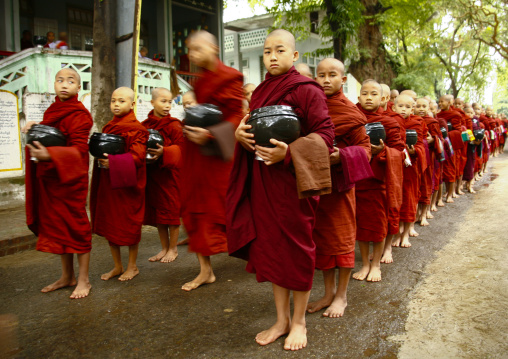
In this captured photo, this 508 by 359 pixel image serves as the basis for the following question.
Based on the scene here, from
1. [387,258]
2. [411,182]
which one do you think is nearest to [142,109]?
[411,182]

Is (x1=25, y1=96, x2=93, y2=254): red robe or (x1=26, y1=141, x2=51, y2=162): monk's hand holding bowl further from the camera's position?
(x1=25, y1=96, x2=93, y2=254): red robe

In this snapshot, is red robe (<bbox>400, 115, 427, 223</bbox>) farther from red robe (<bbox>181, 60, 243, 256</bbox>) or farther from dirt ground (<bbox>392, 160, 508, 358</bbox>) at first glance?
red robe (<bbox>181, 60, 243, 256</bbox>)

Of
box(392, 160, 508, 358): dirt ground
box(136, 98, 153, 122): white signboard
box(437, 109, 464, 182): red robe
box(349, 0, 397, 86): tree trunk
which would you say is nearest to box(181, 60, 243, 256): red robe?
box(392, 160, 508, 358): dirt ground

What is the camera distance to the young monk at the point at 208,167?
11.5ft

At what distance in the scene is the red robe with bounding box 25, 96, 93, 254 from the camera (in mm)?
3611

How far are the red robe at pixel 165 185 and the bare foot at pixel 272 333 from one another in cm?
232

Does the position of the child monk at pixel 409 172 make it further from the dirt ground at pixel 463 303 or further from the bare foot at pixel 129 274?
the bare foot at pixel 129 274

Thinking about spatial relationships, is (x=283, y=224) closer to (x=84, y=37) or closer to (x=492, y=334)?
(x=492, y=334)

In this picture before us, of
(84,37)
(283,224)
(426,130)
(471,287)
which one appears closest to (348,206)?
(283,224)

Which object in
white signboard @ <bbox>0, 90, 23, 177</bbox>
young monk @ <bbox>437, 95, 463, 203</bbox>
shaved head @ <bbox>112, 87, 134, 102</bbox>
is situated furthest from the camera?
young monk @ <bbox>437, 95, 463, 203</bbox>

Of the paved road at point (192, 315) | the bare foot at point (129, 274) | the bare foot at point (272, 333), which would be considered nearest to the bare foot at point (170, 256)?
the paved road at point (192, 315)

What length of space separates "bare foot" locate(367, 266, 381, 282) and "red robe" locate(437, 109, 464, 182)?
476 cm

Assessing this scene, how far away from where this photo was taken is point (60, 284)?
392 centimetres

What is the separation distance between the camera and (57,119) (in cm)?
372
